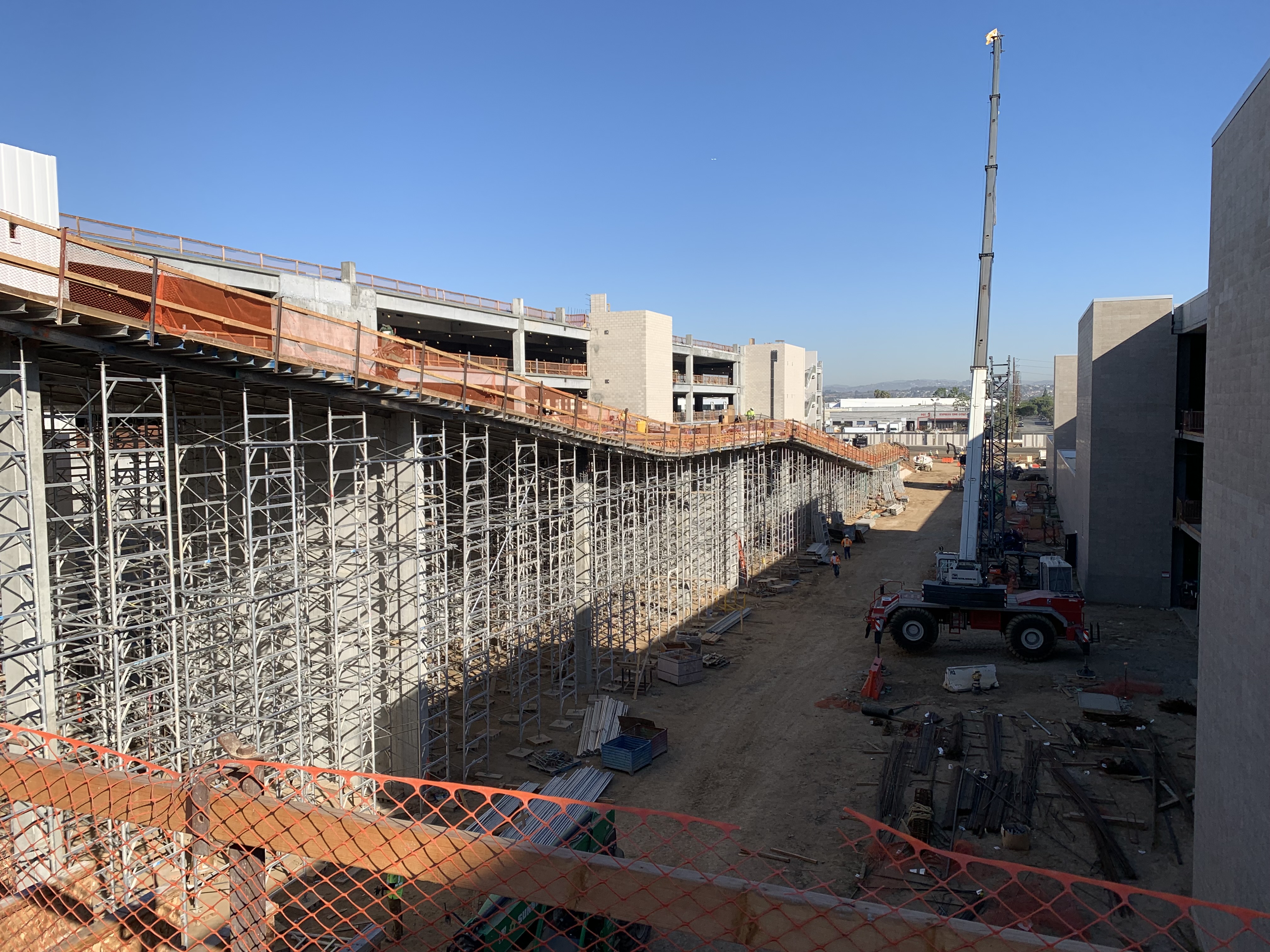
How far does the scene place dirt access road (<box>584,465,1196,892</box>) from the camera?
12422mm

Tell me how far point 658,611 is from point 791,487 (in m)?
12.7

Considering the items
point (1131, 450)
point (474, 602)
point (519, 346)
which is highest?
point (519, 346)

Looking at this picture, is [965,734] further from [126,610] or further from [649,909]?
[649,909]

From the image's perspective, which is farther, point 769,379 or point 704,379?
point 769,379

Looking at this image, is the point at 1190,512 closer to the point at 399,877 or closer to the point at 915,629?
the point at 915,629

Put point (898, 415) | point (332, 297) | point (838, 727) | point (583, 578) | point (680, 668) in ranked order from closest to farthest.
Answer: point (838, 727), point (583, 578), point (680, 668), point (332, 297), point (898, 415)

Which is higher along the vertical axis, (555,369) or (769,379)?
(769,379)

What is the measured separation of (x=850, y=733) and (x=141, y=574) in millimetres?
12694

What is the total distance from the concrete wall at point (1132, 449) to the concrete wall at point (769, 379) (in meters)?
25.6

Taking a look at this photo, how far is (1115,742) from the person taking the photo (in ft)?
51.2

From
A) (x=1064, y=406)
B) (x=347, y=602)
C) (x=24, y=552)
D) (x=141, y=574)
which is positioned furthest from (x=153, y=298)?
(x=1064, y=406)

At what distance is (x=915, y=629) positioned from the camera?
2158 centimetres

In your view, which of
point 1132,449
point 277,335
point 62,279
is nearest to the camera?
point 62,279

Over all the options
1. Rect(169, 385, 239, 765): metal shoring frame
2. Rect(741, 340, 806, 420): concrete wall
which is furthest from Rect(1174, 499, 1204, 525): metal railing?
Rect(741, 340, 806, 420): concrete wall
